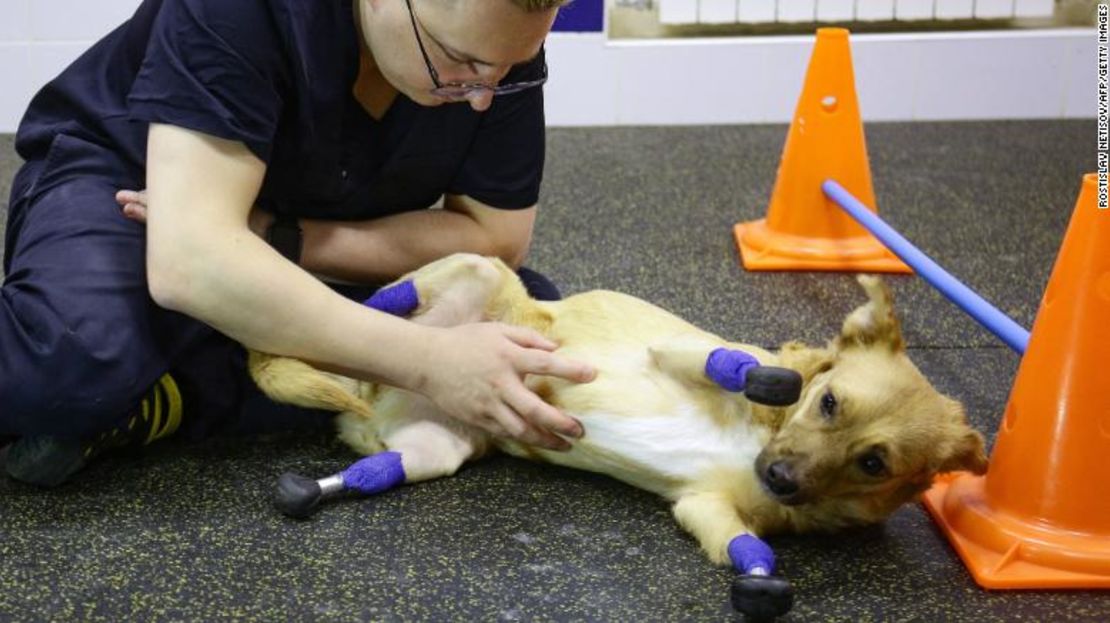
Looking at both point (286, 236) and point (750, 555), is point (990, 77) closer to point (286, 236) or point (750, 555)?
point (286, 236)

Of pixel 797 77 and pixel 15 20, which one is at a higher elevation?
pixel 15 20

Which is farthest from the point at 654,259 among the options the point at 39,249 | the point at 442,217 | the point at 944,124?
the point at 944,124

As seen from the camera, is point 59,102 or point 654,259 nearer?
point 59,102

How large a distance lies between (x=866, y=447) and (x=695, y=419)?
22 centimetres

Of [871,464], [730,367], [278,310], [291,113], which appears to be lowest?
[871,464]

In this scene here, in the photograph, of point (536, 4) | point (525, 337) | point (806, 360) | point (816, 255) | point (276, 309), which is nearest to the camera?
point (536, 4)

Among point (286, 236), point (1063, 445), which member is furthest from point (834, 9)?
point (1063, 445)

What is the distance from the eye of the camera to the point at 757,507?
1516 millimetres

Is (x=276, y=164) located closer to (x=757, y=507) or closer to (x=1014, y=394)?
(x=757, y=507)

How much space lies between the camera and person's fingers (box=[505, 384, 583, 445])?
4.83ft

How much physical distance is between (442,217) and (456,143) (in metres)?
0.15

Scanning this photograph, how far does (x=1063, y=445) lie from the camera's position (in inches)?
55.2

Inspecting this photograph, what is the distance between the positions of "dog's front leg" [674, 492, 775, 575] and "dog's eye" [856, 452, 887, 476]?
16cm

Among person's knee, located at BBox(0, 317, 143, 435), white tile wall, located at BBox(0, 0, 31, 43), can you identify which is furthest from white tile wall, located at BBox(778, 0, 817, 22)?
person's knee, located at BBox(0, 317, 143, 435)
